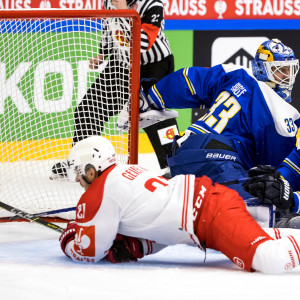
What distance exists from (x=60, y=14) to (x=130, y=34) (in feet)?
1.10

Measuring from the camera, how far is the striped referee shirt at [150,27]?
395 cm

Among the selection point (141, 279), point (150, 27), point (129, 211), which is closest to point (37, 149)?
point (150, 27)

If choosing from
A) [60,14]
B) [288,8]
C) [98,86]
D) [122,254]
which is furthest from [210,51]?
[122,254]

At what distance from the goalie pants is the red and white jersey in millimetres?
46

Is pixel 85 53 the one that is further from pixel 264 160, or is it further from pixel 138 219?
pixel 138 219

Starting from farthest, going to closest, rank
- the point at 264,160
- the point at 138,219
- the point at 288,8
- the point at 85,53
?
the point at 288,8, the point at 85,53, the point at 264,160, the point at 138,219

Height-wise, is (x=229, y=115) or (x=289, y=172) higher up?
(x=229, y=115)

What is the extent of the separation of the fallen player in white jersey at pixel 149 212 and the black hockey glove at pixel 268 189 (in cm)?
24

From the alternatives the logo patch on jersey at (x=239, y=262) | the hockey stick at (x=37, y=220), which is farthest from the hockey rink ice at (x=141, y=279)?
the hockey stick at (x=37, y=220)

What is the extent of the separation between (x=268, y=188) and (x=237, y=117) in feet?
1.84

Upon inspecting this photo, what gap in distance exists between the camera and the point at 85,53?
379 cm

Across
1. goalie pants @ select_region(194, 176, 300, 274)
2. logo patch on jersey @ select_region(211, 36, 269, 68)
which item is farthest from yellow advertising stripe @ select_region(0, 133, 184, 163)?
logo patch on jersey @ select_region(211, 36, 269, 68)

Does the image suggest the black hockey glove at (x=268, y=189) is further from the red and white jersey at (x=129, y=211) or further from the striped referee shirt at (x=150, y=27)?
the striped referee shirt at (x=150, y=27)

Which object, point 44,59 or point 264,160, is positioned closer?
point 264,160
